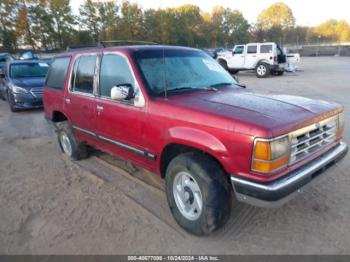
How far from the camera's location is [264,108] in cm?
289

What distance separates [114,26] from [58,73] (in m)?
39.3

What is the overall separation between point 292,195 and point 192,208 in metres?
1.02

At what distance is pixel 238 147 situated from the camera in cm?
257

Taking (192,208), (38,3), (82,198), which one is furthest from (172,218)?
(38,3)

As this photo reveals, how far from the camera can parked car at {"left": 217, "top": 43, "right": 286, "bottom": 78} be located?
58.6 ft

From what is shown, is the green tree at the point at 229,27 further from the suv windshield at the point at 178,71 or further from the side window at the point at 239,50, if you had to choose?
the suv windshield at the point at 178,71

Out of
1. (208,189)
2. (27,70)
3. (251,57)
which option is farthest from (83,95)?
(251,57)

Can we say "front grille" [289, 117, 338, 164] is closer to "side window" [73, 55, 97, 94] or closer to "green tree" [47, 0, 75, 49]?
"side window" [73, 55, 97, 94]

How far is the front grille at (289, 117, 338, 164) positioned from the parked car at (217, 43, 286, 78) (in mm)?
15063

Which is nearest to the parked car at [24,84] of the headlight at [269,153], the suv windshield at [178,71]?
the suv windshield at [178,71]

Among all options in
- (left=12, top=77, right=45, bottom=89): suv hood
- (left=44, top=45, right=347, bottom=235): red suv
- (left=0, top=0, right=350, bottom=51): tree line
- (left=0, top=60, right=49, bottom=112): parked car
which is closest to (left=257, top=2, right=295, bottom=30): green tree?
(left=0, top=0, right=350, bottom=51): tree line

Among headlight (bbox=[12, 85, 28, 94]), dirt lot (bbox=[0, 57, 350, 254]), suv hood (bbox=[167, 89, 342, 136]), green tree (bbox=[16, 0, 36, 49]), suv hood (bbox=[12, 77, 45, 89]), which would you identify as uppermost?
green tree (bbox=[16, 0, 36, 49])

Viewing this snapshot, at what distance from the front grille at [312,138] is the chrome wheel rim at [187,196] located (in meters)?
0.97

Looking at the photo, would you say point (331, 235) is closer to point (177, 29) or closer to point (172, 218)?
point (172, 218)
